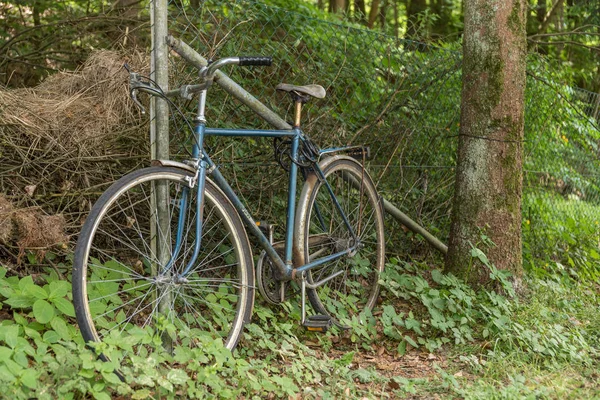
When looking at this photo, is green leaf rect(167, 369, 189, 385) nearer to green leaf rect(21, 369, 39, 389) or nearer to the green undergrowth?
the green undergrowth

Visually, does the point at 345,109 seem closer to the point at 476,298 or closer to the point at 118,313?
the point at 476,298

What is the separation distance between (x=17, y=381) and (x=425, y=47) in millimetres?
3739

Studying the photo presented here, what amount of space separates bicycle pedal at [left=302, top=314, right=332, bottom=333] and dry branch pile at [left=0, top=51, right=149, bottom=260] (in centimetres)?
126

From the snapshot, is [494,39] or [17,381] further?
[494,39]

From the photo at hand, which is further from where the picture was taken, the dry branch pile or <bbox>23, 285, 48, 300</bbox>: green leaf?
the dry branch pile

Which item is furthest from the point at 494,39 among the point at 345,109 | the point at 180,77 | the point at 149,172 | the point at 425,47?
the point at 149,172

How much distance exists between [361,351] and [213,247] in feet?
3.41

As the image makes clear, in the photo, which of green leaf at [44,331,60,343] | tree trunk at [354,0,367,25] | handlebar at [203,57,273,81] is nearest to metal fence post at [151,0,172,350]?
handlebar at [203,57,273,81]

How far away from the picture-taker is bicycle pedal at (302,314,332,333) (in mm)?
3650

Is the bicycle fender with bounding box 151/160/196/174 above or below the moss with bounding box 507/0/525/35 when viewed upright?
below

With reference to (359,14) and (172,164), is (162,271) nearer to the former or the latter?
(172,164)

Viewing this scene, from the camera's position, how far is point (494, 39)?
14.3ft

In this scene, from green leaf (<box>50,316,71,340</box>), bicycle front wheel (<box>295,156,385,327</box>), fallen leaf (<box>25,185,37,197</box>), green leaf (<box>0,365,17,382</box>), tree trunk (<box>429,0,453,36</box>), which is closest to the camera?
green leaf (<box>0,365,17,382</box>)

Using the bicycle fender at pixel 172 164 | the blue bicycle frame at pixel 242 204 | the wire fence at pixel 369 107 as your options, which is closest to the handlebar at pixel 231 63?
the blue bicycle frame at pixel 242 204
